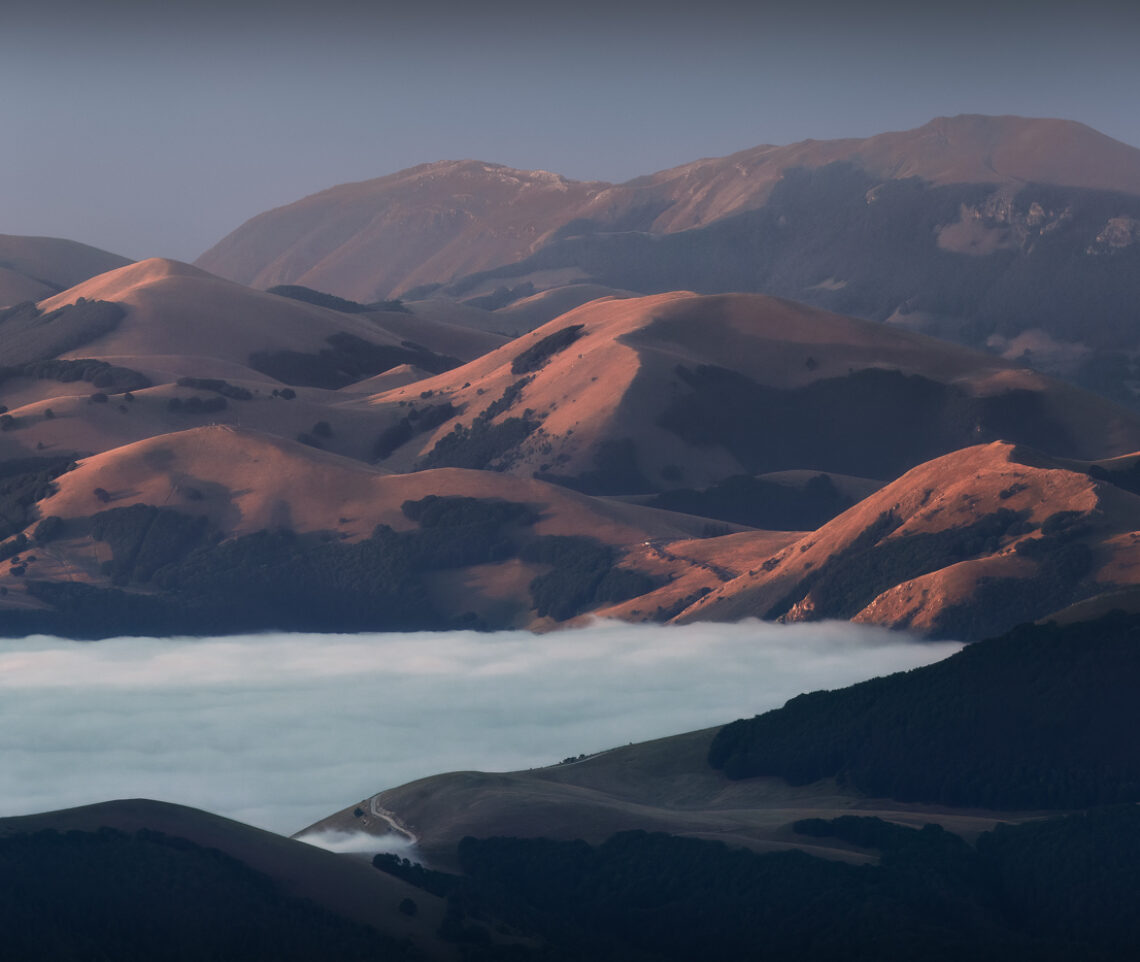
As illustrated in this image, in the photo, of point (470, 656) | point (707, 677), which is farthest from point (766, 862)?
point (470, 656)

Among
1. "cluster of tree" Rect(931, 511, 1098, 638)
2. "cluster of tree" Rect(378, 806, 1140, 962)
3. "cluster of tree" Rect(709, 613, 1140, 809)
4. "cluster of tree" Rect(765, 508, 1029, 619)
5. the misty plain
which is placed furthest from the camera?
"cluster of tree" Rect(765, 508, 1029, 619)

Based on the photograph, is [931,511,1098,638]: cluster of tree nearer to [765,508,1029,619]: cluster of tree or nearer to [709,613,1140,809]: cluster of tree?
[765,508,1029,619]: cluster of tree

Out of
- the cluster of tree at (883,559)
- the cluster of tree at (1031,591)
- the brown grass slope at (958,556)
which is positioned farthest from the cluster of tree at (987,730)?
the cluster of tree at (883,559)

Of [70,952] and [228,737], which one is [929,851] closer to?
[70,952]

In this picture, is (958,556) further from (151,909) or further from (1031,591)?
(151,909)

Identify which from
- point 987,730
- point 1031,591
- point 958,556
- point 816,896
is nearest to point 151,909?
point 816,896

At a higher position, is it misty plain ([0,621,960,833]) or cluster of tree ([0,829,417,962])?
misty plain ([0,621,960,833])

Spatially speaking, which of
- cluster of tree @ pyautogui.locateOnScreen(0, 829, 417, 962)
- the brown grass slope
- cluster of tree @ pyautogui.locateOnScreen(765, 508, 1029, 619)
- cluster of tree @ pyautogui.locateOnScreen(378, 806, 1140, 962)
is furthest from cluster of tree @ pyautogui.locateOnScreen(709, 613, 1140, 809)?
cluster of tree @ pyautogui.locateOnScreen(765, 508, 1029, 619)
